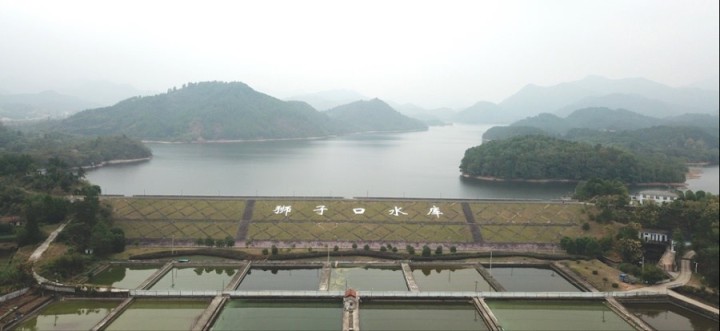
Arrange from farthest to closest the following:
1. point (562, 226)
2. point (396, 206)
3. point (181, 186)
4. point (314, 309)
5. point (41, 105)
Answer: point (41, 105)
point (181, 186)
point (396, 206)
point (562, 226)
point (314, 309)

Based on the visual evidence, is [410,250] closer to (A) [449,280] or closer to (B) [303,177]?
(A) [449,280]

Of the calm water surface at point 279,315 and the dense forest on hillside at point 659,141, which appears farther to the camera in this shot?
the dense forest on hillside at point 659,141

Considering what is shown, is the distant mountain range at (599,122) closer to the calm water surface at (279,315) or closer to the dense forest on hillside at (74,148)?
the calm water surface at (279,315)

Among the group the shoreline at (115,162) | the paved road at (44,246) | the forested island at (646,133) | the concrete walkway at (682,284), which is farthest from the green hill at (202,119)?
the concrete walkway at (682,284)

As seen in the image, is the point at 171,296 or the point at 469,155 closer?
the point at 171,296

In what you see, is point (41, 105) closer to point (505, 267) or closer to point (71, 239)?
point (71, 239)

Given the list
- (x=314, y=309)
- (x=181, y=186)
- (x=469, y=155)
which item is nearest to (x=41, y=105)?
(x=181, y=186)

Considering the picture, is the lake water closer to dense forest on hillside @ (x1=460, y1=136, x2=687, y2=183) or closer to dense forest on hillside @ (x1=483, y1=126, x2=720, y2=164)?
dense forest on hillside @ (x1=460, y1=136, x2=687, y2=183)
